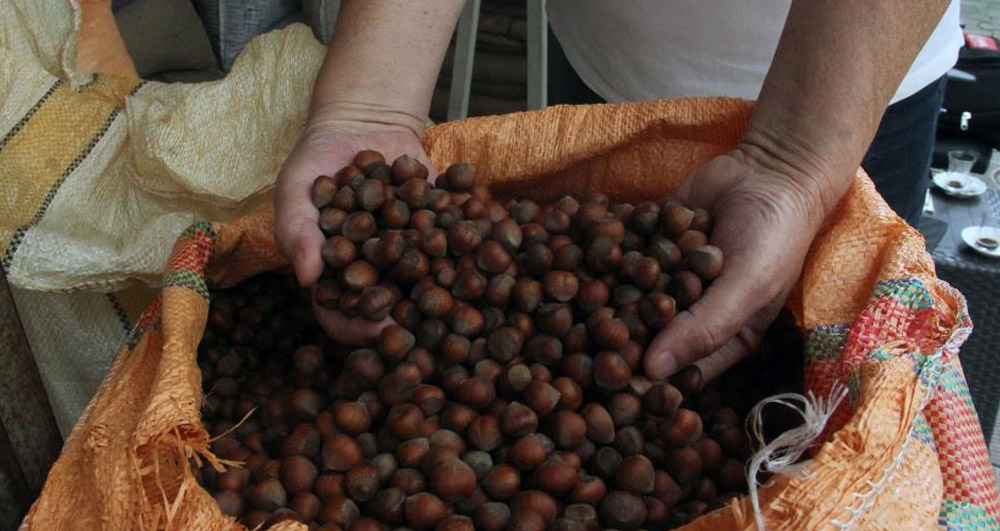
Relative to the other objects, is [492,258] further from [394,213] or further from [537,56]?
[537,56]

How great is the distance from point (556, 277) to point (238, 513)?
0.47 m

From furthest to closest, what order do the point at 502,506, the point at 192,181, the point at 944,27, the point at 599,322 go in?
the point at 192,181
the point at 944,27
the point at 599,322
the point at 502,506

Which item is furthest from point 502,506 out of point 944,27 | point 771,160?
point 944,27

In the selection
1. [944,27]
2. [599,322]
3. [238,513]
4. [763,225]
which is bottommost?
[238,513]

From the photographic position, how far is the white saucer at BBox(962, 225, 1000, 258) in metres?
2.38

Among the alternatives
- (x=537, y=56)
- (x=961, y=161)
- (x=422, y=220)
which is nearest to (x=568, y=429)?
(x=422, y=220)

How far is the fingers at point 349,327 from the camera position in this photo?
3.84 ft

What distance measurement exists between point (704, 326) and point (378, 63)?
69 centimetres

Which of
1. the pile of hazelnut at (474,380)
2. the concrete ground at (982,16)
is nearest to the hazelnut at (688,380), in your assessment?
the pile of hazelnut at (474,380)

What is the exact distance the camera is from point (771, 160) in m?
1.18

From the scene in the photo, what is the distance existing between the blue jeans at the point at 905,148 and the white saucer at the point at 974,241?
2.85 feet

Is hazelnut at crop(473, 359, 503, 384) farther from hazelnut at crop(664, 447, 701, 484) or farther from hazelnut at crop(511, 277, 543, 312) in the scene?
hazelnut at crop(664, 447, 701, 484)

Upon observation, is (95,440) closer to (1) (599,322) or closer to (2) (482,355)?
(2) (482,355)

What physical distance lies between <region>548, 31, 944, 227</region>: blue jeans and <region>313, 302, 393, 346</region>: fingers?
2.28ft
